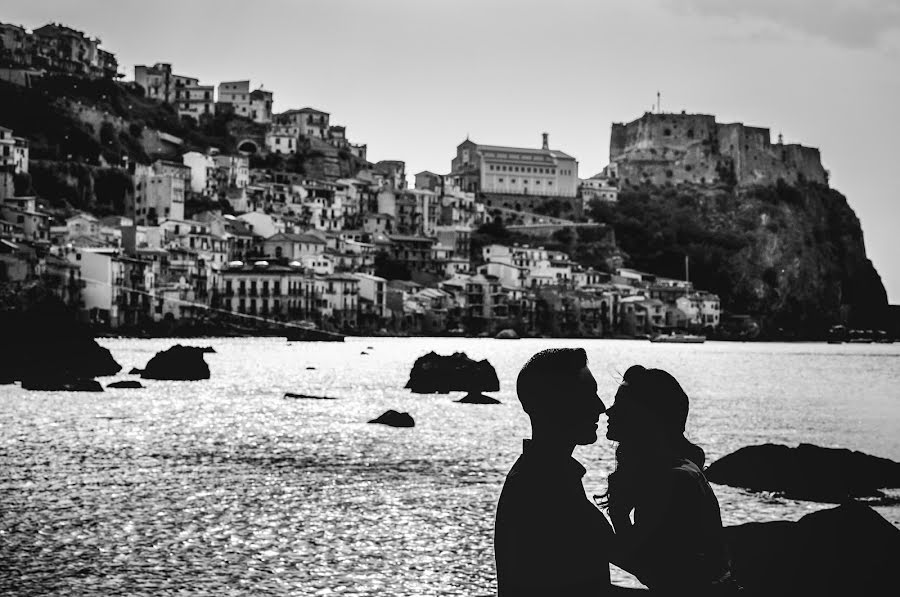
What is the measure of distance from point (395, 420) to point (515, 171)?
488 ft

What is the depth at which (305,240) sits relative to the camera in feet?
433

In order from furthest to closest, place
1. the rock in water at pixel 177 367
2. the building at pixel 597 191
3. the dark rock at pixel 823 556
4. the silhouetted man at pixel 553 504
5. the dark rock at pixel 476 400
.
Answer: the building at pixel 597 191
the rock in water at pixel 177 367
the dark rock at pixel 476 400
the dark rock at pixel 823 556
the silhouetted man at pixel 553 504

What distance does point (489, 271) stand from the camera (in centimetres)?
15025

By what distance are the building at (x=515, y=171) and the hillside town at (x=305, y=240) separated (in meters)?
0.28

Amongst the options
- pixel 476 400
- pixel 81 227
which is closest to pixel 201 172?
pixel 81 227

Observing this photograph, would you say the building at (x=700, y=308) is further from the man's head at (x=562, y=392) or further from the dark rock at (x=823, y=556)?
the man's head at (x=562, y=392)

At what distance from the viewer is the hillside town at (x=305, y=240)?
110812 millimetres

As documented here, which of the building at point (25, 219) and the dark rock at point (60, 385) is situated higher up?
the building at point (25, 219)

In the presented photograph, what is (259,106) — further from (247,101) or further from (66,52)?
(66,52)

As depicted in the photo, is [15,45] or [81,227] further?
[15,45]

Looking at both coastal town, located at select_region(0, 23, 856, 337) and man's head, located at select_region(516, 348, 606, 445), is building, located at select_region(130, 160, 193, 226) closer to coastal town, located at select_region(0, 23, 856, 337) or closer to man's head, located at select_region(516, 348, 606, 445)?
coastal town, located at select_region(0, 23, 856, 337)

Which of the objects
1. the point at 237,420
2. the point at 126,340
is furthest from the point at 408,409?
the point at 126,340

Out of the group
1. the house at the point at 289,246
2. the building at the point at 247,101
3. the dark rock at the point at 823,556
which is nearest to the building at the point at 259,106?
the building at the point at 247,101

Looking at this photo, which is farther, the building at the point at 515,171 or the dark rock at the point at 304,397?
the building at the point at 515,171
